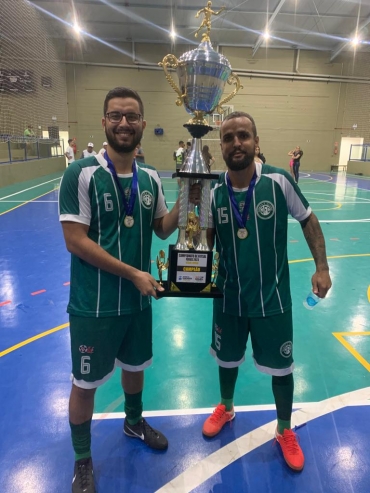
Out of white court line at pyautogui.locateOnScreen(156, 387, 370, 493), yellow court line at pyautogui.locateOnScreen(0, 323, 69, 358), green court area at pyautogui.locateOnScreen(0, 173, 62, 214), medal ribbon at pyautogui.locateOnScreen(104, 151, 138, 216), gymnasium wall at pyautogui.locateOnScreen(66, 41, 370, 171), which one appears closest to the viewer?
medal ribbon at pyautogui.locateOnScreen(104, 151, 138, 216)

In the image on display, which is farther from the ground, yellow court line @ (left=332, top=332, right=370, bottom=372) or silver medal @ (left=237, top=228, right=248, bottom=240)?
silver medal @ (left=237, top=228, right=248, bottom=240)

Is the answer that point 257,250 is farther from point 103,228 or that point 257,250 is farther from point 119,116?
point 119,116

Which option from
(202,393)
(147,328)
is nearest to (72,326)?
(147,328)

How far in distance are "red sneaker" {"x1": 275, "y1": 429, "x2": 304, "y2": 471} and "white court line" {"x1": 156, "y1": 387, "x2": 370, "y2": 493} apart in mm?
114

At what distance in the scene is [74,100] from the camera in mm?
23016

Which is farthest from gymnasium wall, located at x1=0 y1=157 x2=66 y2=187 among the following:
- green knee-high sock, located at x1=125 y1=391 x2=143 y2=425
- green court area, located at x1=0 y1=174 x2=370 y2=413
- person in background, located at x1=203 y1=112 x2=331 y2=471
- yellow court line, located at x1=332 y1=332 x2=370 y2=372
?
person in background, located at x1=203 y1=112 x2=331 y2=471

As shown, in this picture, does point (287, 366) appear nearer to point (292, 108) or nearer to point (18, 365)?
point (18, 365)

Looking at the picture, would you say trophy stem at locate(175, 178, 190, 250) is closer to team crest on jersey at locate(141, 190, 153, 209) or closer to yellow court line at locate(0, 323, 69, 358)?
team crest on jersey at locate(141, 190, 153, 209)

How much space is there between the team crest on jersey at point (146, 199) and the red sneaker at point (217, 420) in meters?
1.47

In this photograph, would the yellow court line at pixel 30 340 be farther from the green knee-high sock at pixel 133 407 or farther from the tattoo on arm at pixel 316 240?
the tattoo on arm at pixel 316 240

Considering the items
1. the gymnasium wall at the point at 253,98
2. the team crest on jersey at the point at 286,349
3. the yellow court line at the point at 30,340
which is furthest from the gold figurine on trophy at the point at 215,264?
the gymnasium wall at the point at 253,98

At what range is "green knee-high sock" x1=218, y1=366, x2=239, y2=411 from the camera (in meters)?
2.24

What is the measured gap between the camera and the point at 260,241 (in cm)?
188

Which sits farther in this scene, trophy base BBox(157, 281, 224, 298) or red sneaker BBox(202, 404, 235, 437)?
red sneaker BBox(202, 404, 235, 437)
